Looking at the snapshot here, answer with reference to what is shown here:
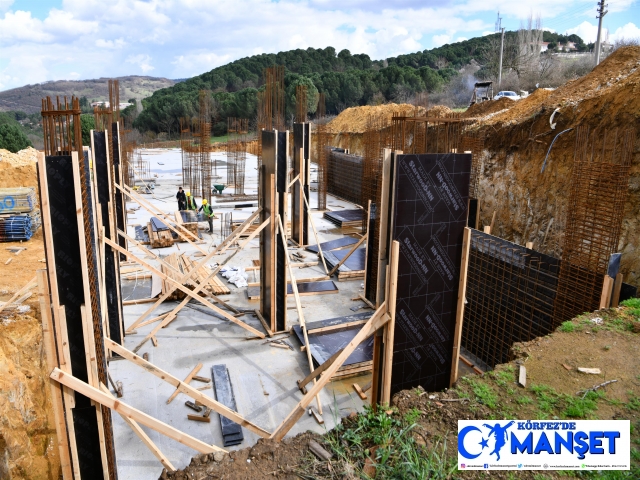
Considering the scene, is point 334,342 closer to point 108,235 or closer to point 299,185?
point 108,235

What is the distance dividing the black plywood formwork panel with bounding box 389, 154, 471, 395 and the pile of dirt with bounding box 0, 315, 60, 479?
14.4ft

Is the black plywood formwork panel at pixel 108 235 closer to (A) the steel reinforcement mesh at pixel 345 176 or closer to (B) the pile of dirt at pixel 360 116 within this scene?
(A) the steel reinforcement mesh at pixel 345 176

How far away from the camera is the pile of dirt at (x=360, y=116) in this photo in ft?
82.7

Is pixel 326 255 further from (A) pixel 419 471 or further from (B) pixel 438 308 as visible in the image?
(A) pixel 419 471

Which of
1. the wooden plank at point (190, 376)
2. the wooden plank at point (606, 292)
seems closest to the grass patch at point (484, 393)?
the wooden plank at point (606, 292)

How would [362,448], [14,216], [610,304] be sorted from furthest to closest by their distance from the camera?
[14,216], [610,304], [362,448]

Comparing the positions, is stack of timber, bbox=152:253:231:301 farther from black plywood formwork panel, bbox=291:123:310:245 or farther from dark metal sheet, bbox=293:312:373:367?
black plywood formwork panel, bbox=291:123:310:245

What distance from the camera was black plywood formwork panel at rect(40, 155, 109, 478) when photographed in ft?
11.9

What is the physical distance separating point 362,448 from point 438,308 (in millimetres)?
2053

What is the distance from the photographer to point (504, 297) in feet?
22.4

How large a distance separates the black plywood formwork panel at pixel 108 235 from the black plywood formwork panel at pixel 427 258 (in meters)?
4.24

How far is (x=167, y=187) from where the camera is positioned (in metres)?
22.0

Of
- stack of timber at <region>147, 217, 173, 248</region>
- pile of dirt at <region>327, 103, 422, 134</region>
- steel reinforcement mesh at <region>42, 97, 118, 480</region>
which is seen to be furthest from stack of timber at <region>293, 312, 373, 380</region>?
pile of dirt at <region>327, 103, 422, 134</region>

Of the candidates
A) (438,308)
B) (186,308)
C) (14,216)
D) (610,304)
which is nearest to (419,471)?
(438,308)
